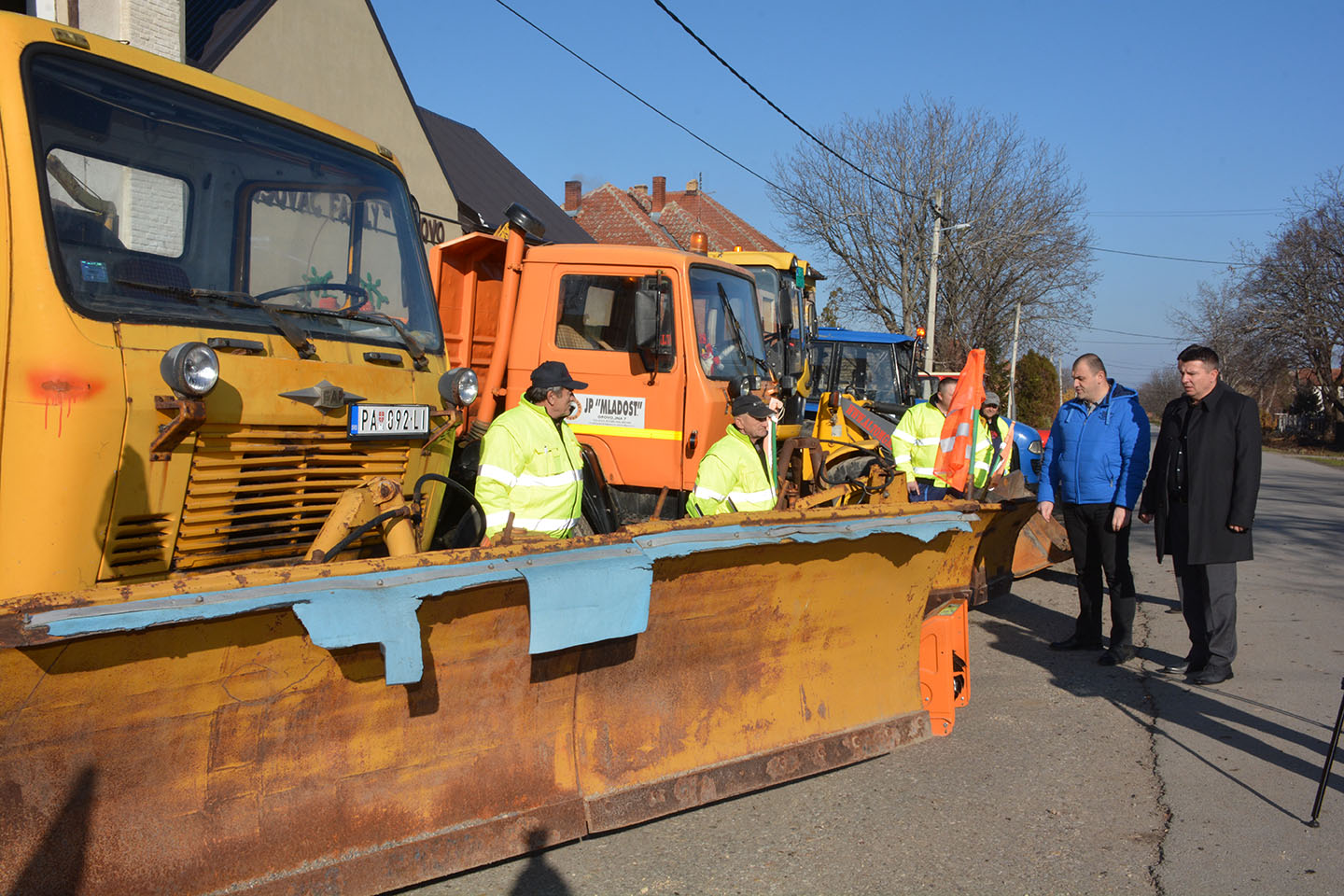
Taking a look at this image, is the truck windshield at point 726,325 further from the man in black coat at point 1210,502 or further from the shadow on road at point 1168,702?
the shadow on road at point 1168,702

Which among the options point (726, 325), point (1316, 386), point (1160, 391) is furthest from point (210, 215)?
point (1160, 391)

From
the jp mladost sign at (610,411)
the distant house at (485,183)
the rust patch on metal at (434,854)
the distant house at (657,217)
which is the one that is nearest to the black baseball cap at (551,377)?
the jp mladost sign at (610,411)

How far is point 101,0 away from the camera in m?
10.3

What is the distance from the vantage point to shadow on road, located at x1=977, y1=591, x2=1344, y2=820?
4.62 meters

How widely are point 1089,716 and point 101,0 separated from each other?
1148cm

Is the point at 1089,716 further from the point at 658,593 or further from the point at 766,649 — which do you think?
the point at 658,593

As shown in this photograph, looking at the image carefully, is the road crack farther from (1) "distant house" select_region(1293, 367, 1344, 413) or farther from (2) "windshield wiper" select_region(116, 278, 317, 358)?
(1) "distant house" select_region(1293, 367, 1344, 413)

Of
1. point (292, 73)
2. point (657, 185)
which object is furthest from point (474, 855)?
point (657, 185)

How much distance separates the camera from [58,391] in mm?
2793

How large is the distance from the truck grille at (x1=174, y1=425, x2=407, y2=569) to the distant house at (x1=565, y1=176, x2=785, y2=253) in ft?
100

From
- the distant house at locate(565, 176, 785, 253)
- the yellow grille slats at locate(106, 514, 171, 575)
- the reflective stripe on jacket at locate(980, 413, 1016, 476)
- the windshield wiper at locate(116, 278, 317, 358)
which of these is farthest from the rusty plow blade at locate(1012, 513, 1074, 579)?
the distant house at locate(565, 176, 785, 253)

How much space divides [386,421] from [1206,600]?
4753 millimetres

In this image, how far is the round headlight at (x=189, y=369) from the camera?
2.96 metres

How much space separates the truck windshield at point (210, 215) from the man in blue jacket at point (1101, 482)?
4190mm
